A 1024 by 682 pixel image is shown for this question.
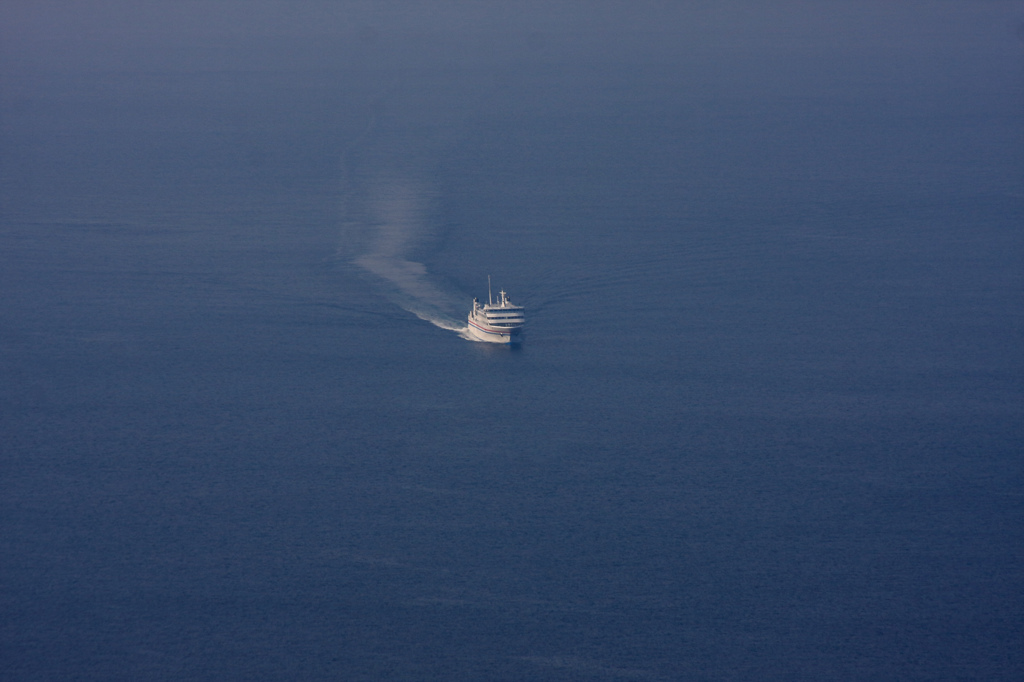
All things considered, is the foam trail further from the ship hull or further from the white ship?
the white ship

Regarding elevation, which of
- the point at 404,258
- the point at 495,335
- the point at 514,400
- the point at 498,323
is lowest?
the point at 514,400

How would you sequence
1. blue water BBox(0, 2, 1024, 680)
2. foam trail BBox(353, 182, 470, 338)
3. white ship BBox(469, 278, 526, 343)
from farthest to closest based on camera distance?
foam trail BBox(353, 182, 470, 338), white ship BBox(469, 278, 526, 343), blue water BBox(0, 2, 1024, 680)

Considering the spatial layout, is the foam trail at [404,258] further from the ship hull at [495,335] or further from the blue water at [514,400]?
the ship hull at [495,335]

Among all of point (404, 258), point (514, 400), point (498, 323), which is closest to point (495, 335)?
point (498, 323)

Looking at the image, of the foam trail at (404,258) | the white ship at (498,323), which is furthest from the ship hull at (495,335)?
the foam trail at (404,258)

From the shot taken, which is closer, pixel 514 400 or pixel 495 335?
pixel 514 400

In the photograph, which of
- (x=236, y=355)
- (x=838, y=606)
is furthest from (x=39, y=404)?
(x=838, y=606)

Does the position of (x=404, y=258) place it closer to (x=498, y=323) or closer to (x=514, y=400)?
(x=498, y=323)

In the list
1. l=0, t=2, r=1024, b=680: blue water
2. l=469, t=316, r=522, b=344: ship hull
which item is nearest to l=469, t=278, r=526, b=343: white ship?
l=469, t=316, r=522, b=344: ship hull
